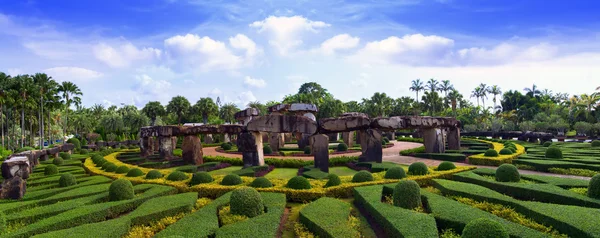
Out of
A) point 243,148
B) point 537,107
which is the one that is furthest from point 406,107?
point 243,148

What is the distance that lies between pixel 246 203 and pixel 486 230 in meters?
8.07

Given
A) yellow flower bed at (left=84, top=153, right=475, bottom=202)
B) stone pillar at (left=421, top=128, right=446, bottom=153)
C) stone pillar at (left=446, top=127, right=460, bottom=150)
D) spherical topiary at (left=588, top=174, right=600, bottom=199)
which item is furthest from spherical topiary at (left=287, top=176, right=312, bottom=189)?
stone pillar at (left=446, top=127, right=460, bottom=150)

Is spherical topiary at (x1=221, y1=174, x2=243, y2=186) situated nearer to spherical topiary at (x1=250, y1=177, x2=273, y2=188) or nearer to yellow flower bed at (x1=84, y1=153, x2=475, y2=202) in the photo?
yellow flower bed at (x1=84, y1=153, x2=475, y2=202)

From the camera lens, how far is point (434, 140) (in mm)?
31859

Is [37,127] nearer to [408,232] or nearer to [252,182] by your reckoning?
[252,182]

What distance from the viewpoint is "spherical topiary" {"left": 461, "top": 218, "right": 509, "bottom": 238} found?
8.21m

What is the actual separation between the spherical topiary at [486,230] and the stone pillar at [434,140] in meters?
24.6

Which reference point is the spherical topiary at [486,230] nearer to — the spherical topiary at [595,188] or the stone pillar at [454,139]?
the spherical topiary at [595,188]

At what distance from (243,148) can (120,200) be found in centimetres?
1118

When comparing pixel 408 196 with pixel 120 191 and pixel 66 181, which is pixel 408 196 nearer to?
pixel 120 191

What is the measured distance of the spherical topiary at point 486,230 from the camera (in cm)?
821

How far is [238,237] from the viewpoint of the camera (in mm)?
10742

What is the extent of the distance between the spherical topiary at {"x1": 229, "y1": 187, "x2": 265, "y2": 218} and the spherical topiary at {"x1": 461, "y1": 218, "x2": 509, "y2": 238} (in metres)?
7.46

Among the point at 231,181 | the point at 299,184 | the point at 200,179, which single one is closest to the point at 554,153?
the point at 299,184
